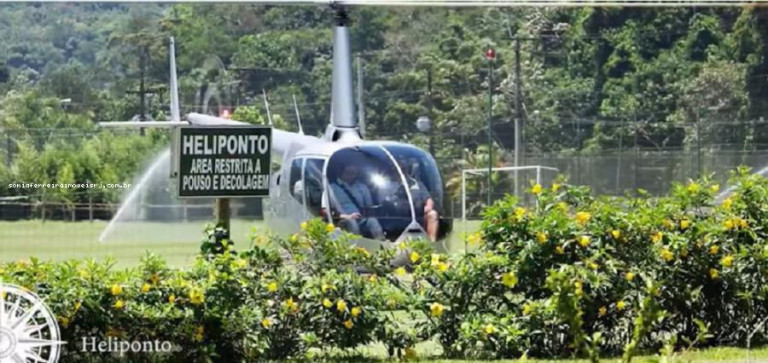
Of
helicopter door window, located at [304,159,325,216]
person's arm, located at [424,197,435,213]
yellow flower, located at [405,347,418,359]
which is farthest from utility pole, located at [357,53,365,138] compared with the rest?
yellow flower, located at [405,347,418,359]

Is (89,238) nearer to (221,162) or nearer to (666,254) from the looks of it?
(221,162)

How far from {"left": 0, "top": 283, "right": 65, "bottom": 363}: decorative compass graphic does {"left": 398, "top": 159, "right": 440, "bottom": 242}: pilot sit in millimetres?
11227

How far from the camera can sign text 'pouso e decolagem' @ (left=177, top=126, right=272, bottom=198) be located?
33.4 feet

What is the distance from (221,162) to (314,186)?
9925 mm

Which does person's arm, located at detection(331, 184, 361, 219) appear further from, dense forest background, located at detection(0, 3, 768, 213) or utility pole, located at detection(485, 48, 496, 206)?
utility pole, located at detection(485, 48, 496, 206)

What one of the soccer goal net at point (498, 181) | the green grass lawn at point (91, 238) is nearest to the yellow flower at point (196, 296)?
the green grass lawn at point (91, 238)

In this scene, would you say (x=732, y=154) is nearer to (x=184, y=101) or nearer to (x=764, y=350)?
(x=184, y=101)

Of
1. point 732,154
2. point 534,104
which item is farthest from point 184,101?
point 732,154

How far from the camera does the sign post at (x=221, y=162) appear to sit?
33.4ft

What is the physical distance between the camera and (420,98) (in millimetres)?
22688

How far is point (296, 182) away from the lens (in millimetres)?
20594

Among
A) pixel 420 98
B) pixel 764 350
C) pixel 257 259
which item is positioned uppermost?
pixel 420 98

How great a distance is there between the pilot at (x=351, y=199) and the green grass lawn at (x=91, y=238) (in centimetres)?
135

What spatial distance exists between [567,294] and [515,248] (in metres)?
4.30
